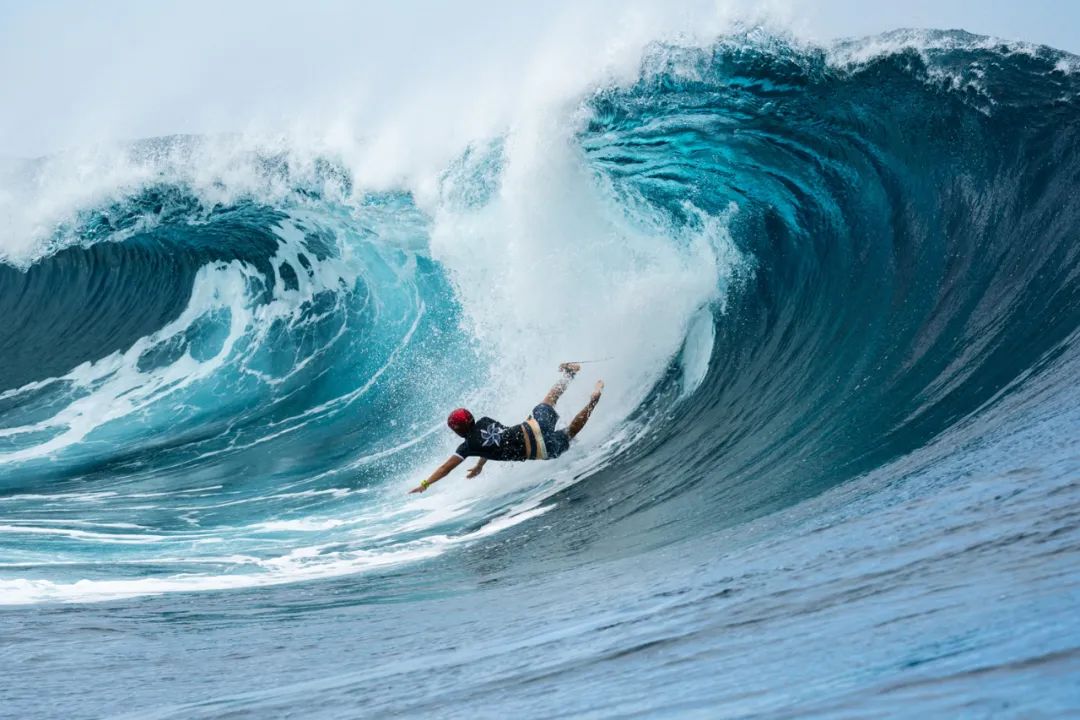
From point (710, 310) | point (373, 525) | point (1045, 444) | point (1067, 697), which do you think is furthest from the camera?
point (710, 310)

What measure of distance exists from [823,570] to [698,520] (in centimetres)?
241

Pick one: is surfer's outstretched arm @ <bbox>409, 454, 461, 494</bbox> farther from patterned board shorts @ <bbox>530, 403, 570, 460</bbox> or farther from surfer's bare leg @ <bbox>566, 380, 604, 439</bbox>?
surfer's bare leg @ <bbox>566, 380, 604, 439</bbox>

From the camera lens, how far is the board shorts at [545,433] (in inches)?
314

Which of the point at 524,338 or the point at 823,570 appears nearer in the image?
the point at 823,570

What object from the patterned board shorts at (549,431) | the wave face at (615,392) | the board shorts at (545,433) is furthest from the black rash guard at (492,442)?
the wave face at (615,392)

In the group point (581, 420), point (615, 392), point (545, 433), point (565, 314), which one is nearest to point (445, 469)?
point (545, 433)

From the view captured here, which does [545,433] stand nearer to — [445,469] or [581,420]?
[581,420]

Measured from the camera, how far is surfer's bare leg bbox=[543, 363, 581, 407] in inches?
326

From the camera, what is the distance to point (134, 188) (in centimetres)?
1576

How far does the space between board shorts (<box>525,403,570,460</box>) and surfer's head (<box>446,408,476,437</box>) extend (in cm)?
66

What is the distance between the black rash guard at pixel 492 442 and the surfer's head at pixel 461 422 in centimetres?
7

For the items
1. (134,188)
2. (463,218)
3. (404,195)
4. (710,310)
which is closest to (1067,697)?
(710,310)

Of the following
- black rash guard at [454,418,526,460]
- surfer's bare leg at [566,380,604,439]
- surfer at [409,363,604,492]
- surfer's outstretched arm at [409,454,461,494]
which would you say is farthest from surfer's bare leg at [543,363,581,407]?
surfer's outstretched arm at [409,454,461,494]

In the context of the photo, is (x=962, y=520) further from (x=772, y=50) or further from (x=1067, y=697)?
(x=772, y=50)
